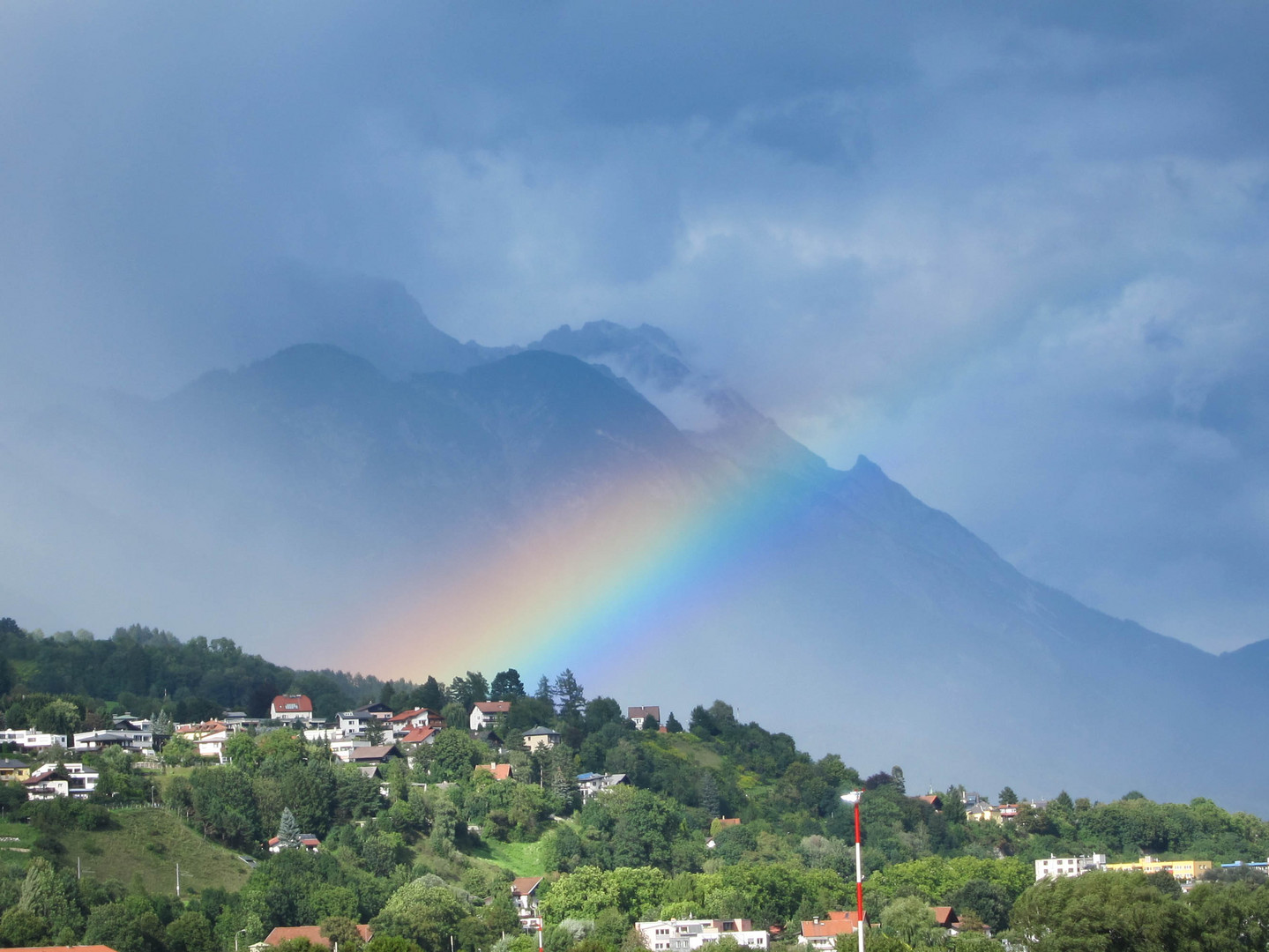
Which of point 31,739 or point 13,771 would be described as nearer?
point 13,771

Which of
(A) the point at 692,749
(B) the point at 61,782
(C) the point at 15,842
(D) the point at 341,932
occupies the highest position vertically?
(A) the point at 692,749

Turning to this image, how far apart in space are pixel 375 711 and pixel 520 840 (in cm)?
3620

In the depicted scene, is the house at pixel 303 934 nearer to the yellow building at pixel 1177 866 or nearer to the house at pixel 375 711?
the house at pixel 375 711

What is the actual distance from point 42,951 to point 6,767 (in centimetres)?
3253

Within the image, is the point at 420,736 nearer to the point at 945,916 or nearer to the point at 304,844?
the point at 304,844

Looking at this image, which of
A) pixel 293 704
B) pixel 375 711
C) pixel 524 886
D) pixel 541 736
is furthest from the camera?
pixel 293 704

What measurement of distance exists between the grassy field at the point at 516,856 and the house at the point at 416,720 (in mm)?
27685

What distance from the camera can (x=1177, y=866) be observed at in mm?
121625

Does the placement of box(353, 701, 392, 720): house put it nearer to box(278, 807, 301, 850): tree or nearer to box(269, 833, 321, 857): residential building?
box(269, 833, 321, 857): residential building

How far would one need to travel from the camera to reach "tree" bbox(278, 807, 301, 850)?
8831 cm

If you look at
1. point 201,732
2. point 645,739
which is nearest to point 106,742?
point 201,732

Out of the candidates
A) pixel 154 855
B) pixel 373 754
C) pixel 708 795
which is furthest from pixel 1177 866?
pixel 154 855

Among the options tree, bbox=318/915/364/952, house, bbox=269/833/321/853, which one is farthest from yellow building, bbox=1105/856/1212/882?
tree, bbox=318/915/364/952

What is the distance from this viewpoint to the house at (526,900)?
85.2 metres
